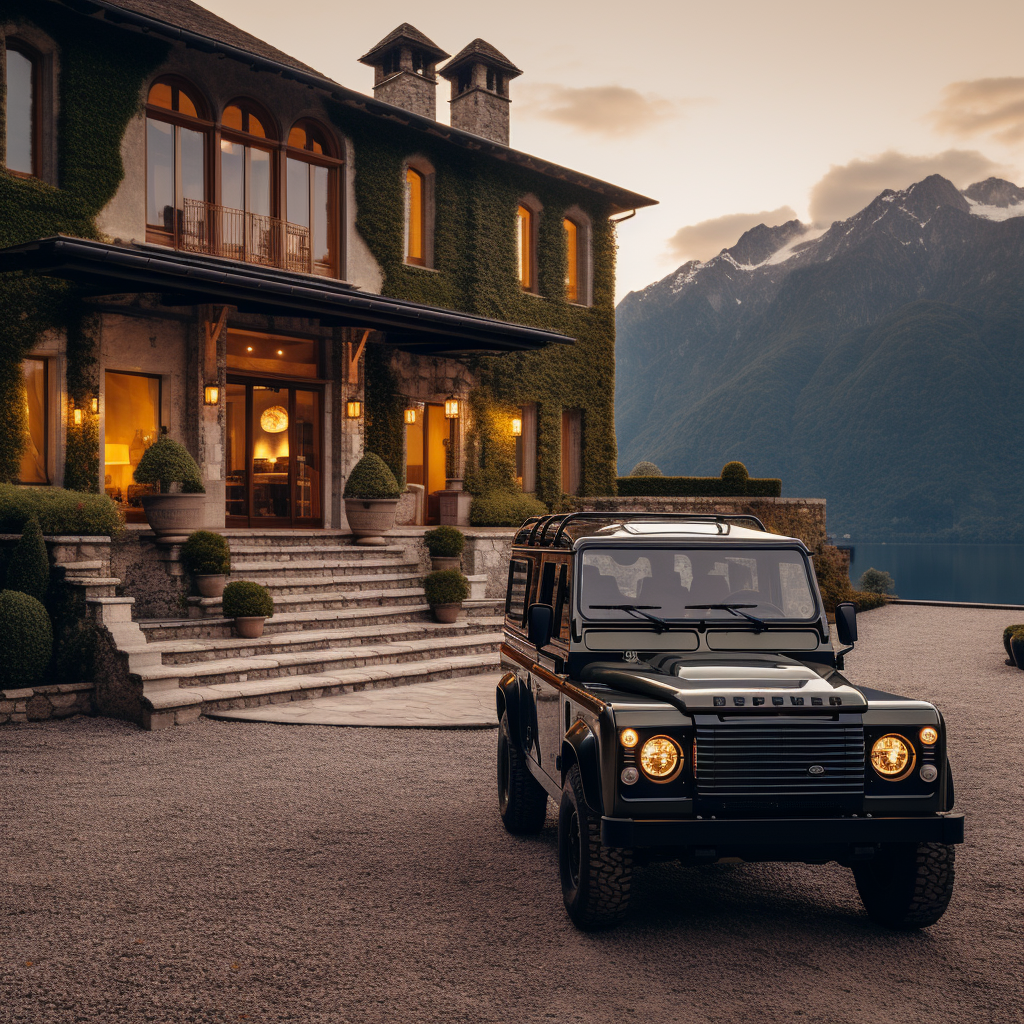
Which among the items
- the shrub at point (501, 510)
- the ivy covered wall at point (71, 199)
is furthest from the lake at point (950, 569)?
the ivy covered wall at point (71, 199)

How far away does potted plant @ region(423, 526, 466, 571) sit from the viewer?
15945mm

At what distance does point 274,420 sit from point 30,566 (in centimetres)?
865

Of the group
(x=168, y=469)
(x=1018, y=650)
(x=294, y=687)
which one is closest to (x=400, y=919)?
(x=294, y=687)

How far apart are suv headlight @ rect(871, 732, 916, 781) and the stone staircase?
7252 mm

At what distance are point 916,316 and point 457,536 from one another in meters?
143

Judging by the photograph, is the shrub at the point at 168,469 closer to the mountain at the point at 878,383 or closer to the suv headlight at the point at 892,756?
the suv headlight at the point at 892,756

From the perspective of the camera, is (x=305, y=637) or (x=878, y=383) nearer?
(x=305, y=637)

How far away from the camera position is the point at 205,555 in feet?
41.0

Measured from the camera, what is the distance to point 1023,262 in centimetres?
15525

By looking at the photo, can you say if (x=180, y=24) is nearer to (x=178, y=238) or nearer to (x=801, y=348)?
(x=178, y=238)

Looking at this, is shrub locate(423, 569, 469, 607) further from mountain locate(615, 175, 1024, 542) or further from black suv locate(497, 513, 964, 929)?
mountain locate(615, 175, 1024, 542)

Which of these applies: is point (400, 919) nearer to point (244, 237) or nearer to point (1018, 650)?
point (1018, 650)

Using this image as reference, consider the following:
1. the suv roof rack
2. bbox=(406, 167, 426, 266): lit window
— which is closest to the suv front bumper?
the suv roof rack

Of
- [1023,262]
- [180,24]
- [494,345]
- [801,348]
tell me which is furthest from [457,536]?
[1023,262]
